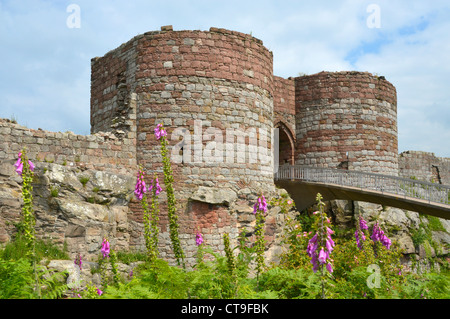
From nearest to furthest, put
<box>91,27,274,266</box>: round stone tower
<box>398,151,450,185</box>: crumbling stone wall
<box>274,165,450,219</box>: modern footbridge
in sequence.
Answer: <box>91,27,274,266</box>: round stone tower
<box>274,165,450,219</box>: modern footbridge
<box>398,151,450,185</box>: crumbling stone wall

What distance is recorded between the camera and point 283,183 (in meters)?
16.8

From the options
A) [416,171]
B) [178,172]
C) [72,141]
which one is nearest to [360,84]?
[416,171]

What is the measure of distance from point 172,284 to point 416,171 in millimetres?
20725

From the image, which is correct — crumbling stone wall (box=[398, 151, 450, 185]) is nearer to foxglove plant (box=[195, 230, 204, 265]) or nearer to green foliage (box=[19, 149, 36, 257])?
foxglove plant (box=[195, 230, 204, 265])

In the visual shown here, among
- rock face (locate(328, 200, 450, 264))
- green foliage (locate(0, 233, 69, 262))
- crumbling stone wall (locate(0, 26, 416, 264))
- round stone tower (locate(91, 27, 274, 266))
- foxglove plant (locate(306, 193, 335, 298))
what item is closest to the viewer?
foxglove plant (locate(306, 193, 335, 298))

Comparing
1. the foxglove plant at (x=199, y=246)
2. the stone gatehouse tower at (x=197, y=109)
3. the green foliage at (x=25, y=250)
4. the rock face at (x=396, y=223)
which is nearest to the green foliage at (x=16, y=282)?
the green foliage at (x=25, y=250)

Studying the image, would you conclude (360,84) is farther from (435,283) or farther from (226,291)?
(226,291)

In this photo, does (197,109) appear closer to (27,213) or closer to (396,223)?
(27,213)

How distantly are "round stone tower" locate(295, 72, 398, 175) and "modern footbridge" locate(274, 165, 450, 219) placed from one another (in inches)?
37.2

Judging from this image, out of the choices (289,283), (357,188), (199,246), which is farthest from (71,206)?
(357,188)

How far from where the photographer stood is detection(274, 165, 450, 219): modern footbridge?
1271 cm

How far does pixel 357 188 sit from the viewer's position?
14414 millimetres

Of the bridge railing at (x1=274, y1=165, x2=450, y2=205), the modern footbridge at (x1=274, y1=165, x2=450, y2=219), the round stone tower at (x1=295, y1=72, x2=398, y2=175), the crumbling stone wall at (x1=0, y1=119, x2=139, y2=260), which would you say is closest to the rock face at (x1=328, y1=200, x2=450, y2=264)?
the modern footbridge at (x1=274, y1=165, x2=450, y2=219)

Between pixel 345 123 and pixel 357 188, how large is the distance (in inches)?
148
